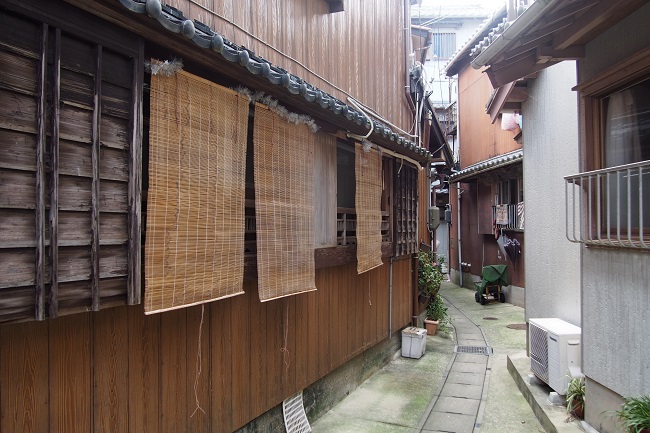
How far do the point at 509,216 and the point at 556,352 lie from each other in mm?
11421

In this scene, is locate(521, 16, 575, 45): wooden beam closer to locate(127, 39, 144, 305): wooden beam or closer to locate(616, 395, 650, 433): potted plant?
locate(616, 395, 650, 433): potted plant

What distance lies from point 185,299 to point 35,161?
1669 millimetres

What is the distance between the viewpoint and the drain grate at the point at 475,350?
10.7m

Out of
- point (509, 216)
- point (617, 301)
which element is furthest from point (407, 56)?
point (509, 216)

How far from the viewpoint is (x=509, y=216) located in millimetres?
17203

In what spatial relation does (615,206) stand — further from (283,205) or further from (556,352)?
(283,205)

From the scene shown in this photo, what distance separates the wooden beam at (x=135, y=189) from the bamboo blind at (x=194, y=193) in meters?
0.15

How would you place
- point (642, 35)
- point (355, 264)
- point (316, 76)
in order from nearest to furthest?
point (642, 35), point (316, 76), point (355, 264)

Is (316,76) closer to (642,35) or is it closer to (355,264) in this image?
(355,264)

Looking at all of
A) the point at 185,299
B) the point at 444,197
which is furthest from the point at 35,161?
the point at 444,197

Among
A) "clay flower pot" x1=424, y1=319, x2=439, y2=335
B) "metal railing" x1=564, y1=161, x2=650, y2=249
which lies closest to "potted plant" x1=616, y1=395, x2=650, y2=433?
"metal railing" x1=564, y1=161, x2=650, y2=249

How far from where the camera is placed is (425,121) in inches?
556

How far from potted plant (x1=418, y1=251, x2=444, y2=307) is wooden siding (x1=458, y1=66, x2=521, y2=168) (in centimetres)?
673

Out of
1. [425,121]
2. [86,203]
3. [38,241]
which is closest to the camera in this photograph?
[38,241]
